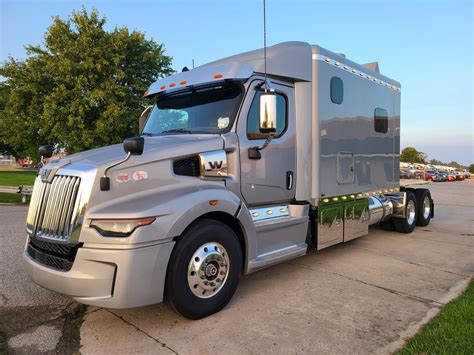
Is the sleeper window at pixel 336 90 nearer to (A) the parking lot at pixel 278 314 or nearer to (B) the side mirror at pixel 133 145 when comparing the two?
(A) the parking lot at pixel 278 314

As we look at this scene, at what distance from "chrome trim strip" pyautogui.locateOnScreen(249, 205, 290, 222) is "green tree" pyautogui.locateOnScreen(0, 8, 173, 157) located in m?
11.5

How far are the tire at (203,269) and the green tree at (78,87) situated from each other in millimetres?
12124

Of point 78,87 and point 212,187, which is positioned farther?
point 78,87

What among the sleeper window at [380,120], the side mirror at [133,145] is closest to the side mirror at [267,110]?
the side mirror at [133,145]

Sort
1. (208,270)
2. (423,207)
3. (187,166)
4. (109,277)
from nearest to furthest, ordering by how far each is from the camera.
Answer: (109,277)
(208,270)
(187,166)
(423,207)

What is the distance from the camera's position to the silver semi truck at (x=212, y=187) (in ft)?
11.2

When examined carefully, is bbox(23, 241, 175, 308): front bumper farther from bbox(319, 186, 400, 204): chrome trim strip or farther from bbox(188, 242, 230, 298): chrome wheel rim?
bbox(319, 186, 400, 204): chrome trim strip

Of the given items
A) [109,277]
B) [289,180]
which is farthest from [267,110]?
[109,277]

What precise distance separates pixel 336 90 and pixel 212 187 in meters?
2.96

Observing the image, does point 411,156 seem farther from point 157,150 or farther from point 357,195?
point 157,150

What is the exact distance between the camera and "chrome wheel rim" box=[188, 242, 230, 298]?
3.82 m

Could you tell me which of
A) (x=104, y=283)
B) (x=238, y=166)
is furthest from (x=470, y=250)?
(x=104, y=283)

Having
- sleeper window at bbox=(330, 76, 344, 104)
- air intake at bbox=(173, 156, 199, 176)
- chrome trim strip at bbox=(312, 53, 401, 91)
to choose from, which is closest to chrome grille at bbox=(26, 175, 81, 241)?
air intake at bbox=(173, 156, 199, 176)

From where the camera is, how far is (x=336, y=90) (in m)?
5.93
